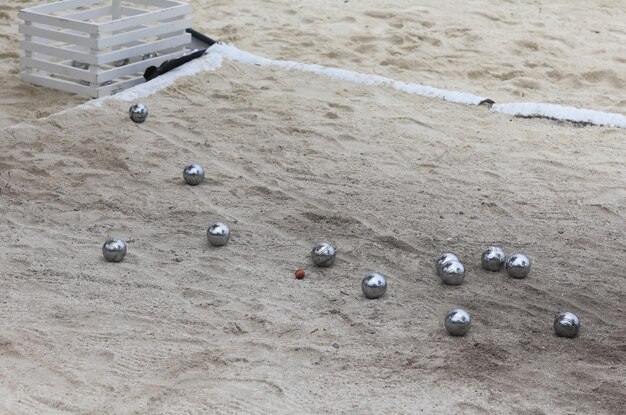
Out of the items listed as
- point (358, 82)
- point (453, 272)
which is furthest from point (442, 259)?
point (358, 82)

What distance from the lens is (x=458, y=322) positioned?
440 cm

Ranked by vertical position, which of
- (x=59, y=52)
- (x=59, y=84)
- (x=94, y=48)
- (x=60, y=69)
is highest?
(x=94, y=48)

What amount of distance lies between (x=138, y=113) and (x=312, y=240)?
2068 millimetres

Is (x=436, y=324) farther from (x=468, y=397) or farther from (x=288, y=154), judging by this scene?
(x=288, y=154)

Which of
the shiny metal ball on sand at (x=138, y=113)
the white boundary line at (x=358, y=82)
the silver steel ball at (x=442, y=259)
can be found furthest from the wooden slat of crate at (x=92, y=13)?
the silver steel ball at (x=442, y=259)

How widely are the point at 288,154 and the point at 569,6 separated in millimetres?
4792

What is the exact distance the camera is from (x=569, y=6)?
10203mm

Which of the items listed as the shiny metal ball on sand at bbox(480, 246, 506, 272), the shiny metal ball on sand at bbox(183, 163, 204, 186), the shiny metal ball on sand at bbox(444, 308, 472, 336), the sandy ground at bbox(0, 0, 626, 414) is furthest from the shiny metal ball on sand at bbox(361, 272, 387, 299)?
the shiny metal ball on sand at bbox(183, 163, 204, 186)

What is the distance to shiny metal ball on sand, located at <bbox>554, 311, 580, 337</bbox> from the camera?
446 centimetres

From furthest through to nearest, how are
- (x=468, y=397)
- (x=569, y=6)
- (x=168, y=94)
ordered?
(x=569, y=6)
(x=168, y=94)
(x=468, y=397)

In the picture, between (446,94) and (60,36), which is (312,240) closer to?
(446,94)

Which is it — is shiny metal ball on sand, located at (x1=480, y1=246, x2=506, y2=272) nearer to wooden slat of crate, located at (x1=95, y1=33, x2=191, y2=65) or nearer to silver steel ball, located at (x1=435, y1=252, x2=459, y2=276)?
silver steel ball, located at (x1=435, y1=252, x2=459, y2=276)

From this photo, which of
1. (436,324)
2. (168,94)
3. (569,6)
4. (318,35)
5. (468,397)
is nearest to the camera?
(468,397)

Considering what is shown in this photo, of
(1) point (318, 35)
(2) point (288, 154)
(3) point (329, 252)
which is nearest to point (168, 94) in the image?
(2) point (288, 154)
